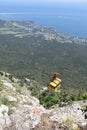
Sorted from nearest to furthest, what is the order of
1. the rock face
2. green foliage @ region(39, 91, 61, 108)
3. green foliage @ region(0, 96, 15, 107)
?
the rock face, green foliage @ region(0, 96, 15, 107), green foliage @ region(39, 91, 61, 108)

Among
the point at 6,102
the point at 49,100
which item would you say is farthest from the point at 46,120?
the point at 49,100

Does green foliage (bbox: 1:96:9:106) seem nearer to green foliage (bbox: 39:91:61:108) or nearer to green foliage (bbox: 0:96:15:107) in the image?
green foliage (bbox: 0:96:15:107)

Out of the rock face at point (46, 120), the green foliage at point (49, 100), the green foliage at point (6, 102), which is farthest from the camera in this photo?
the green foliage at point (49, 100)

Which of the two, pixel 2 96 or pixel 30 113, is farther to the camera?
pixel 2 96

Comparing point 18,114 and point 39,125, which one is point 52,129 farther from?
point 18,114

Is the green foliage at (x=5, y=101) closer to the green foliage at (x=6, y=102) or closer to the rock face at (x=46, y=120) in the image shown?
the green foliage at (x=6, y=102)

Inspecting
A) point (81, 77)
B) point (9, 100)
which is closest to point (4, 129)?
point (9, 100)

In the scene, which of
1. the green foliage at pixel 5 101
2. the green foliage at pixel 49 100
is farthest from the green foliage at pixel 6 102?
the green foliage at pixel 49 100

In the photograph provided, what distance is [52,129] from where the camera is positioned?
32.4ft

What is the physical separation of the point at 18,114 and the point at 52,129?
1701 millimetres

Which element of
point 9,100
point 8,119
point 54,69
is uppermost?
point 8,119

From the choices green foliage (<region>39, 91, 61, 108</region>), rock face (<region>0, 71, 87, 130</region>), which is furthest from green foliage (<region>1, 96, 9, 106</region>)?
green foliage (<region>39, 91, 61, 108</region>)

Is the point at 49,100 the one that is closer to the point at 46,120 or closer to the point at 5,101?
the point at 5,101

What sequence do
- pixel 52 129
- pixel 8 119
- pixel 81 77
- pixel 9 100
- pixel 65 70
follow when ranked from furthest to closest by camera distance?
pixel 65 70, pixel 81 77, pixel 9 100, pixel 8 119, pixel 52 129
